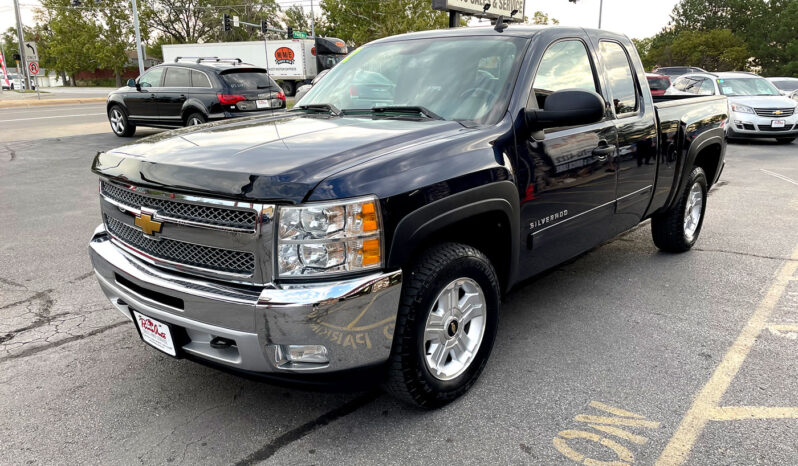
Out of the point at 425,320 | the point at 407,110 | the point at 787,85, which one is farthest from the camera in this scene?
the point at 787,85

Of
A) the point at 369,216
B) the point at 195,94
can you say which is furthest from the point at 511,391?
the point at 195,94

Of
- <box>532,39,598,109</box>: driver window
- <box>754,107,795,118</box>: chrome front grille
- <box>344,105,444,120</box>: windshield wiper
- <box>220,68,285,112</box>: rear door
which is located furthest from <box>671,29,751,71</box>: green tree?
<box>344,105,444,120</box>: windshield wiper

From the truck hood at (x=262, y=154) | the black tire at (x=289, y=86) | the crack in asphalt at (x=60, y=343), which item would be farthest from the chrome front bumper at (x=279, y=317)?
the black tire at (x=289, y=86)

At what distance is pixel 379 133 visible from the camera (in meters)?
2.82

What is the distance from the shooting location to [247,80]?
12.5 meters

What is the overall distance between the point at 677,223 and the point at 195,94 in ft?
33.3

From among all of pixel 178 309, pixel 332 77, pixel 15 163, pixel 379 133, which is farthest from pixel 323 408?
pixel 15 163

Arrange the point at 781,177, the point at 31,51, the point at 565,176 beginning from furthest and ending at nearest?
the point at 31,51
the point at 781,177
the point at 565,176

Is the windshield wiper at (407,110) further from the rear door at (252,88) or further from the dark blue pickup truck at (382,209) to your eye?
the rear door at (252,88)

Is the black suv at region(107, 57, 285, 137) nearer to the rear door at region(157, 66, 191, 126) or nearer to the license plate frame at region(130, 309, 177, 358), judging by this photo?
the rear door at region(157, 66, 191, 126)

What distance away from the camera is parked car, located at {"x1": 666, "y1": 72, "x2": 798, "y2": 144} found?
13.4 metres

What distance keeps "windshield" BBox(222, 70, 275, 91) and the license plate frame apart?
10.2 metres

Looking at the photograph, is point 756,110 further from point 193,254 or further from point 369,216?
point 193,254

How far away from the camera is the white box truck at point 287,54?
34.3m
